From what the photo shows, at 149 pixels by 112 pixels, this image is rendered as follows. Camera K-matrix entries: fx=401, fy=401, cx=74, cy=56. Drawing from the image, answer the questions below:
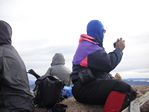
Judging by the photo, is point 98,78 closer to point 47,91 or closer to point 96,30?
point 47,91

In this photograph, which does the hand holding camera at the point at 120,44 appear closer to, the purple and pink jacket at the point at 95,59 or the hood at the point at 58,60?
the purple and pink jacket at the point at 95,59

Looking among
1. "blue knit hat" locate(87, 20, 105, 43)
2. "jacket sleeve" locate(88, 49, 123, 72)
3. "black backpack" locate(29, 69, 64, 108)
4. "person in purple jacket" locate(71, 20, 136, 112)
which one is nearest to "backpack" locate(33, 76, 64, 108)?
"black backpack" locate(29, 69, 64, 108)

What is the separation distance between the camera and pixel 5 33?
7645mm

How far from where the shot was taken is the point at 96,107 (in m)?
8.16

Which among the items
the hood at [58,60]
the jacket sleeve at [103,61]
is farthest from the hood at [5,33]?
the hood at [58,60]

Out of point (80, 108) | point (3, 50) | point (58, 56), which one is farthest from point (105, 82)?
point (58, 56)

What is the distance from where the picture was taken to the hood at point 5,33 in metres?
7.58

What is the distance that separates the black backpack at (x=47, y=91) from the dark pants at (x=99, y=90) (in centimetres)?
39

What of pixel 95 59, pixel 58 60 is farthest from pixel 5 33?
pixel 58 60

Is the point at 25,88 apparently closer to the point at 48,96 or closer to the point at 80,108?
the point at 48,96

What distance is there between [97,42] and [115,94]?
140 cm

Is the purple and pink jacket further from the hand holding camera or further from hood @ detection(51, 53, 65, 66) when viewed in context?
hood @ detection(51, 53, 65, 66)

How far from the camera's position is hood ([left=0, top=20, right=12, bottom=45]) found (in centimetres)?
758

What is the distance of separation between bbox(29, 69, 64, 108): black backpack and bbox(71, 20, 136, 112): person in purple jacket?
38 cm
